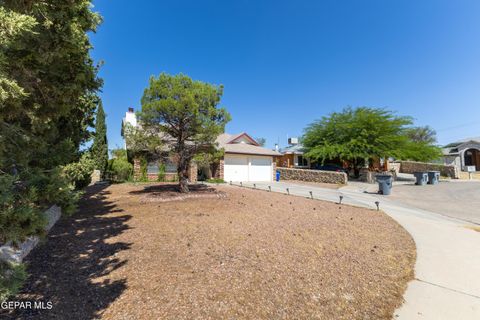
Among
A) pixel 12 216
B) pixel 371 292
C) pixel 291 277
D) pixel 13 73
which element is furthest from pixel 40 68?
pixel 371 292

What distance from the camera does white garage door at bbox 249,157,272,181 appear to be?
2002cm

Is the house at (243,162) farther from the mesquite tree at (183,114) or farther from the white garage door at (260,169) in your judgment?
the mesquite tree at (183,114)

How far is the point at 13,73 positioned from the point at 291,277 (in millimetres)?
4603

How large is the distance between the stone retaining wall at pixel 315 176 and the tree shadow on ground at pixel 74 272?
17.6 m

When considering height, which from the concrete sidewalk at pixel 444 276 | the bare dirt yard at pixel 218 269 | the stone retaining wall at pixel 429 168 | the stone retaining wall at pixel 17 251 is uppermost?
the stone retaining wall at pixel 429 168

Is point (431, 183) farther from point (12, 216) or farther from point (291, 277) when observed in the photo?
point (12, 216)

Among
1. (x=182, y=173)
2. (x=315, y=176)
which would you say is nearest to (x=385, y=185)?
(x=315, y=176)

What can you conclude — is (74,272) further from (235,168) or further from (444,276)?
(235,168)

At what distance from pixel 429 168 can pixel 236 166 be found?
23.3 m

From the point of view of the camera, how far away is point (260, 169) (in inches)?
804

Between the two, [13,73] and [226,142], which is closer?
[13,73]

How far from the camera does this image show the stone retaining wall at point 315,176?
62.2 ft

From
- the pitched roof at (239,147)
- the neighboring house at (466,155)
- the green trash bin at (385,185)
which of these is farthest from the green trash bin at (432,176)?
the neighboring house at (466,155)

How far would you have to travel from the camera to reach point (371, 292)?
121 inches
